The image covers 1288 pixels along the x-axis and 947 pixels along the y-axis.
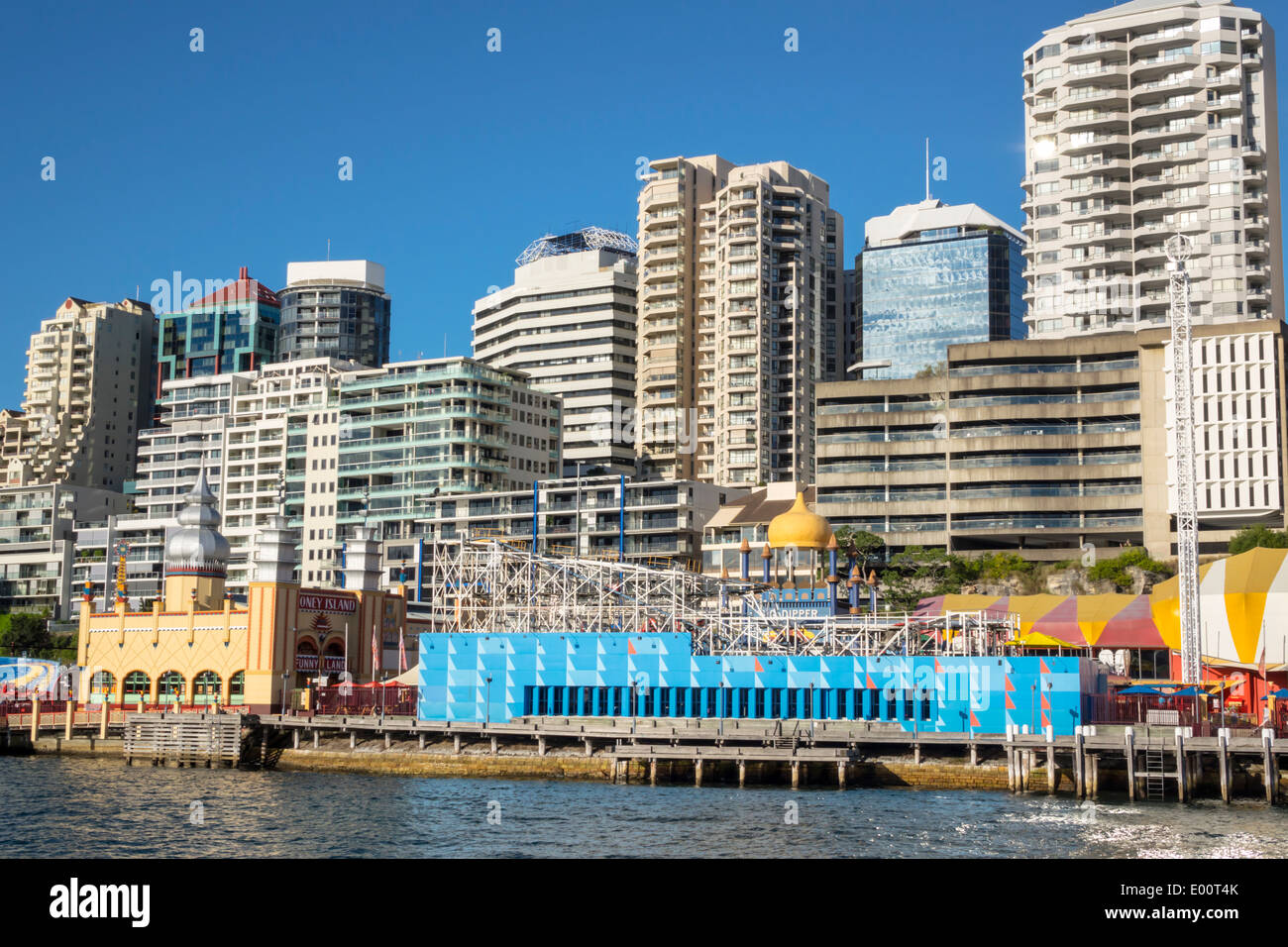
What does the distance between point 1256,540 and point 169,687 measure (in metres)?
92.9

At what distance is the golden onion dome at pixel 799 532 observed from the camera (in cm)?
11269

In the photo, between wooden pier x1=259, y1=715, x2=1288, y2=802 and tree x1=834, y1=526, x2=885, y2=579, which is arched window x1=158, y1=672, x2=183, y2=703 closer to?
wooden pier x1=259, y1=715, x2=1288, y2=802

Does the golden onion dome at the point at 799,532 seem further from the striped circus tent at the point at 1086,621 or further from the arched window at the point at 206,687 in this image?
the arched window at the point at 206,687

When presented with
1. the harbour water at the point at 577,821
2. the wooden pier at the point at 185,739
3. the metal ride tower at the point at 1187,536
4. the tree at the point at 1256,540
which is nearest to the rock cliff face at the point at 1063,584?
the tree at the point at 1256,540

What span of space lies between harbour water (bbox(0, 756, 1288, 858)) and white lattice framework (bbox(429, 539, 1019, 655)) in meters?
17.4

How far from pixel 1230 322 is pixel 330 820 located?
385ft

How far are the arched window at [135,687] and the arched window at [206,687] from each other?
474cm

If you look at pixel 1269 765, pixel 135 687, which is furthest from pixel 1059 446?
pixel 135 687

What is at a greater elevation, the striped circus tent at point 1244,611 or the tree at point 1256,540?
the tree at point 1256,540

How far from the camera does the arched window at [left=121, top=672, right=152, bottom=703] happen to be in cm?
10094

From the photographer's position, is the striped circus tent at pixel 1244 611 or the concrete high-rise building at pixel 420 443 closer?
the striped circus tent at pixel 1244 611
